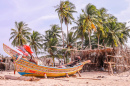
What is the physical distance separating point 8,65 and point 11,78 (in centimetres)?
1061

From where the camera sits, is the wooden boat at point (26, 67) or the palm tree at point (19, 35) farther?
the palm tree at point (19, 35)

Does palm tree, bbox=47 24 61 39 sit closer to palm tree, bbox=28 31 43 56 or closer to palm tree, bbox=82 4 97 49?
palm tree, bbox=28 31 43 56

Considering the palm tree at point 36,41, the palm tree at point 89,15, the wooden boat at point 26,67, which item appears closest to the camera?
the wooden boat at point 26,67

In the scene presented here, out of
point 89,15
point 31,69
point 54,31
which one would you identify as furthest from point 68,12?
point 31,69

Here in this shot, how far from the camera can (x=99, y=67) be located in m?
14.4

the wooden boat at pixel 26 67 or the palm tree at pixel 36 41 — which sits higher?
→ the palm tree at pixel 36 41

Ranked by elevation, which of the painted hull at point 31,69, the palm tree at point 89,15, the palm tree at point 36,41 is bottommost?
the painted hull at point 31,69

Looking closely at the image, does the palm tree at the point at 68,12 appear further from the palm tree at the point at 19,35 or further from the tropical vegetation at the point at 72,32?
the palm tree at the point at 19,35

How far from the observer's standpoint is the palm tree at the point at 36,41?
27406 mm

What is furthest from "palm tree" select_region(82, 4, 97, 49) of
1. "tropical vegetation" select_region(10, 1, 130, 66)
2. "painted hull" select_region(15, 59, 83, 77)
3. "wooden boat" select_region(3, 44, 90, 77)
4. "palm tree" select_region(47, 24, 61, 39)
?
"wooden boat" select_region(3, 44, 90, 77)

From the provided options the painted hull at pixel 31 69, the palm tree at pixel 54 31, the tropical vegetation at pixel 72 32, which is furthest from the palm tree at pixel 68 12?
the painted hull at pixel 31 69

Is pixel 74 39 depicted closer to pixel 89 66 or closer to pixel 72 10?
pixel 72 10

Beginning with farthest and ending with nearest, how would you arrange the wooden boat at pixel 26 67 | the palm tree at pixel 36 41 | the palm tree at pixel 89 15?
the palm tree at pixel 36 41 → the palm tree at pixel 89 15 → the wooden boat at pixel 26 67

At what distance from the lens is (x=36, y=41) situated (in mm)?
27766
